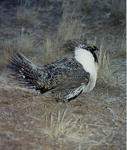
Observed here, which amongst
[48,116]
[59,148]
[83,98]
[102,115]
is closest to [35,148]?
[59,148]

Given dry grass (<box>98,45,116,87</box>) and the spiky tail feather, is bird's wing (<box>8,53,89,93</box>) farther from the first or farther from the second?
dry grass (<box>98,45,116,87</box>)

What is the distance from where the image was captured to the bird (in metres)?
5.81

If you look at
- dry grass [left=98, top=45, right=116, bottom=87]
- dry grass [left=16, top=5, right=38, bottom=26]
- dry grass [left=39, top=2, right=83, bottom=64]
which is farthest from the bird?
dry grass [left=16, top=5, right=38, bottom=26]

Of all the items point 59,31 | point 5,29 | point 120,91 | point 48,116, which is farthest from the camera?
point 5,29

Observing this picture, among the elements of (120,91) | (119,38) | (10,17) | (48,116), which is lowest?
(48,116)

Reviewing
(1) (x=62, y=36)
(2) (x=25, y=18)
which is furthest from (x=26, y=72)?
(2) (x=25, y=18)

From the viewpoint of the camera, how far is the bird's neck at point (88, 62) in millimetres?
6000

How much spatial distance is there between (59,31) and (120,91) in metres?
2.71

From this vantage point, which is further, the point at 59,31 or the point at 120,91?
the point at 59,31

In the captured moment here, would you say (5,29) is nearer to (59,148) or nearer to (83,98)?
(83,98)

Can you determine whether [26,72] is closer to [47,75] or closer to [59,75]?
[47,75]

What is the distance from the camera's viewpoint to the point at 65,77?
19.2 ft

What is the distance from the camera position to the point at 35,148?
4789 mm

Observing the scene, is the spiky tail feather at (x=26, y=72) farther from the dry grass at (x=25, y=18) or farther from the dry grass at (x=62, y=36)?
the dry grass at (x=25, y=18)
